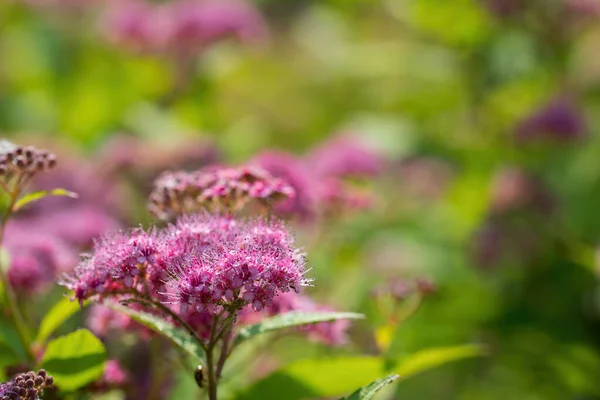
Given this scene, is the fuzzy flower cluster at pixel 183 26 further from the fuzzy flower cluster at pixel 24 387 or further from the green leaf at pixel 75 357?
the fuzzy flower cluster at pixel 24 387

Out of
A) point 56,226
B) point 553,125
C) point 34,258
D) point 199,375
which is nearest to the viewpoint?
point 199,375

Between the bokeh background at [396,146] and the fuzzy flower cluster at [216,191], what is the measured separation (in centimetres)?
28

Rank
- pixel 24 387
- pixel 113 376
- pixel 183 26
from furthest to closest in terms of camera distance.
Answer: pixel 183 26
pixel 113 376
pixel 24 387

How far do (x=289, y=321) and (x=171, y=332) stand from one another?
15cm

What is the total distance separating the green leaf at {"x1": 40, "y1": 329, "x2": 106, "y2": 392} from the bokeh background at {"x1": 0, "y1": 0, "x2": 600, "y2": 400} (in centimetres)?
37

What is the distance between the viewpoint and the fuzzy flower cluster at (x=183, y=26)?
9.64ft

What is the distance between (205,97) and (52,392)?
71.7 inches

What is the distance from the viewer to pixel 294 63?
4293 mm

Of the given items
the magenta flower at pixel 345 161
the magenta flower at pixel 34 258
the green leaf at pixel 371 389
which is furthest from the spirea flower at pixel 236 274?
the magenta flower at pixel 345 161

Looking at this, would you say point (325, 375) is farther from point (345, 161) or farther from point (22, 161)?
point (345, 161)

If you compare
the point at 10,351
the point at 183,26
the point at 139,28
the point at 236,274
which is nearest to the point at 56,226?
the point at 10,351

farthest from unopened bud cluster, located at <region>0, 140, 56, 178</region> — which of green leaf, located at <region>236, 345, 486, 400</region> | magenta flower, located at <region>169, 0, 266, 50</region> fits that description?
magenta flower, located at <region>169, 0, 266, 50</region>

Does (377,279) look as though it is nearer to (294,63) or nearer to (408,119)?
(408,119)

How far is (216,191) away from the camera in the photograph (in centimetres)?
139
